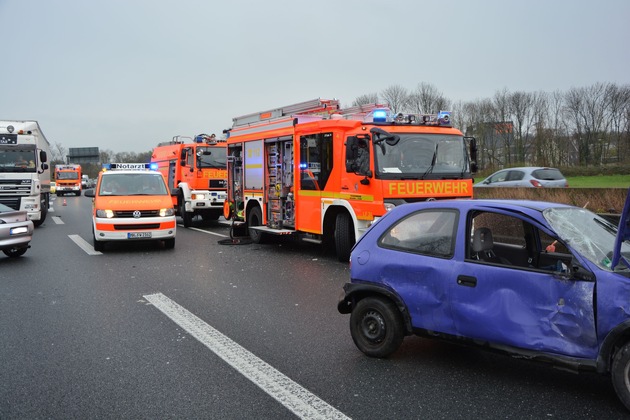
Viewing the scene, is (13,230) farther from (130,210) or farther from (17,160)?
(17,160)

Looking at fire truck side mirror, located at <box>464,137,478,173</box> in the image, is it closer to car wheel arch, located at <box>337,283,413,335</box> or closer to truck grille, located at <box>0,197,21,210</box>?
car wheel arch, located at <box>337,283,413,335</box>

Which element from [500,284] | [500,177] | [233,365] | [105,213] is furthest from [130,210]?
[500,177]

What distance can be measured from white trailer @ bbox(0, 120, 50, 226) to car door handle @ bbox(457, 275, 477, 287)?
Result: 56.8ft

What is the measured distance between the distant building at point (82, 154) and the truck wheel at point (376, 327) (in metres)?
79.3

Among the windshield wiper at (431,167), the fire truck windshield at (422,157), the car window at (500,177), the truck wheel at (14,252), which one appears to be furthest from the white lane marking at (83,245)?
the car window at (500,177)

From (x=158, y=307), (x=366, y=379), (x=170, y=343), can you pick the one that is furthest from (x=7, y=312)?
(x=366, y=379)

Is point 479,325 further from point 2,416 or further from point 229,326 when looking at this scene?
point 2,416

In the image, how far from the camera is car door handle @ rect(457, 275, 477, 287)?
4.27 metres

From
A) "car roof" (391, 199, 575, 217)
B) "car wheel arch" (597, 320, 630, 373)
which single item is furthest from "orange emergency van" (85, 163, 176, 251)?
"car wheel arch" (597, 320, 630, 373)

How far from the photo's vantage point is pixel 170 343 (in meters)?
5.52

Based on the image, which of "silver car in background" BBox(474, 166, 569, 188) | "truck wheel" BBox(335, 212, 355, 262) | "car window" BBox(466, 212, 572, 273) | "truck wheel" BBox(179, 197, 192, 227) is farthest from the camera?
"truck wheel" BBox(179, 197, 192, 227)

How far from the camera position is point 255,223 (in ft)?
45.1

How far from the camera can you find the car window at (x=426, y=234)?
180 inches

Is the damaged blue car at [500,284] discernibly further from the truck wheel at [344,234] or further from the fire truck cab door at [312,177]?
the fire truck cab door at [312,177]
